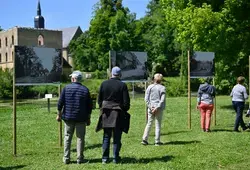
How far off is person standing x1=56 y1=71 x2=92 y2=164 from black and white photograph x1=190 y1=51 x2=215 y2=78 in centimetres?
721

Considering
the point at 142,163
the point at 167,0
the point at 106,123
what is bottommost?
A: the point at 142,163

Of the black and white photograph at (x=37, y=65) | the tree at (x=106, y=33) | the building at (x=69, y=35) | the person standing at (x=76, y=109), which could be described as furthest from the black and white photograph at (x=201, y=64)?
the building at (x=69, y=35)

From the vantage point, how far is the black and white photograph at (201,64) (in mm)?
15500

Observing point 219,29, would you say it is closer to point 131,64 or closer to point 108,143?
point 131,64

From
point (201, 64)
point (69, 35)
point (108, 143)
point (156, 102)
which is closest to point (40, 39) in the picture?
point (69, 35)

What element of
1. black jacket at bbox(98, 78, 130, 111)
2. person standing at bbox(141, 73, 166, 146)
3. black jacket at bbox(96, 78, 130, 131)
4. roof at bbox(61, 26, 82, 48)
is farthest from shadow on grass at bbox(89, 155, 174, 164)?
roof at bbox(61, 26, 82, 48)

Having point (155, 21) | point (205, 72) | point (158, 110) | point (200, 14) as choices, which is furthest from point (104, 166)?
point (155, 21)

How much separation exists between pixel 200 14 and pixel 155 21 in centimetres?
5411

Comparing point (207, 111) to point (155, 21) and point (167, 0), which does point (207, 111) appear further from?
Answer: point (155, 21)

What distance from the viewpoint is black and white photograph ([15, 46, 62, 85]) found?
36.1ft

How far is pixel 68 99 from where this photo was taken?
9.02 meters

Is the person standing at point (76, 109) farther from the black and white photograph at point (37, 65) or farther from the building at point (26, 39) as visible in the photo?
the building at point (26, 39)

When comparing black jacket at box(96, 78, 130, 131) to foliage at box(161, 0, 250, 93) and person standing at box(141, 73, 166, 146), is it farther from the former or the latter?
foliage at box(161, 0, 250, 93)

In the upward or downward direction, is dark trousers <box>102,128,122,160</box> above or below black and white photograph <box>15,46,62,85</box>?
below
